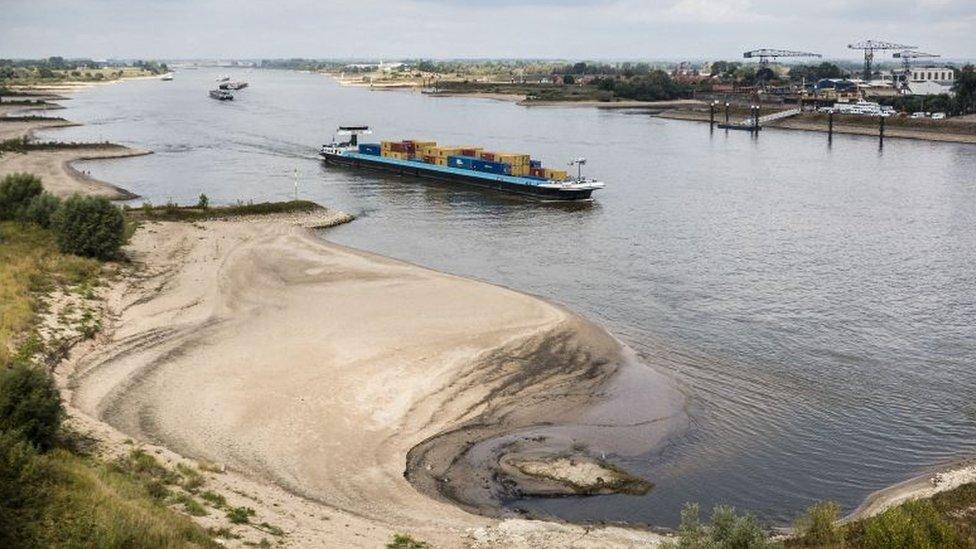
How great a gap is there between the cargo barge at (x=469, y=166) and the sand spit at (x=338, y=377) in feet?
78.2

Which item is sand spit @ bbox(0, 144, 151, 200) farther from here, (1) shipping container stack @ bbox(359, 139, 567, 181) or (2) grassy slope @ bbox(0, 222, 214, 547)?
(2) grassy slope @ bbox(0, 222, 214, 547)

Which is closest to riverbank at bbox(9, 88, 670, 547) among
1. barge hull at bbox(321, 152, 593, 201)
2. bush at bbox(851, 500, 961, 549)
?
bush at bbox(851, 500, 961, 549)

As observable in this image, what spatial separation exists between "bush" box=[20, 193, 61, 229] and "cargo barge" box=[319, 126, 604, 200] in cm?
2986

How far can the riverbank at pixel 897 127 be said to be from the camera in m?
94.1

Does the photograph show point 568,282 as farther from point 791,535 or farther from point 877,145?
point 877,145

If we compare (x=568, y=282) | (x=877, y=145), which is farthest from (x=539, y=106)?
(x=568, y=282)

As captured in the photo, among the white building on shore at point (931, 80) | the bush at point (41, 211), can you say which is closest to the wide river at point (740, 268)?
the bush at point (41, 211)

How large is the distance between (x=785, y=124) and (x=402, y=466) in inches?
4134

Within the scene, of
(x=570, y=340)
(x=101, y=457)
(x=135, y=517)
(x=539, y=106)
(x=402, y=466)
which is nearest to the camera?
(x=135, y=517)

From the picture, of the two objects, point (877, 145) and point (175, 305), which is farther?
point (877, 145)

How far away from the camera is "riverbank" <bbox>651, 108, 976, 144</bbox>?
309 feet

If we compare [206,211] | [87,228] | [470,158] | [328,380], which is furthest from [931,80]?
[328,380]

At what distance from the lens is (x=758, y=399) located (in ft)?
75.7

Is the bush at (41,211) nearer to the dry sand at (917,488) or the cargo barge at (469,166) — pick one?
the dry sand at (917,488)
